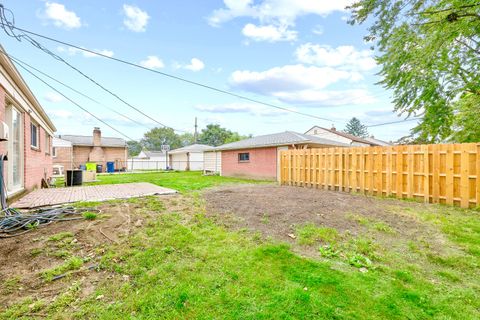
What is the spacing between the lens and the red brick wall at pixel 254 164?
1410 cm

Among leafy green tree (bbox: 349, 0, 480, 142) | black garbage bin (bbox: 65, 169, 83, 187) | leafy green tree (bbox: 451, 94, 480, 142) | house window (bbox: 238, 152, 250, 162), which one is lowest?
black garbage bin (bbox: 65, 169, 83, 187)

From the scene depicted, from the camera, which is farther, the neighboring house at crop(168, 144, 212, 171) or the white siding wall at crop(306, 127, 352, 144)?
the neighboring house at crop(168, 144, 212, 171)

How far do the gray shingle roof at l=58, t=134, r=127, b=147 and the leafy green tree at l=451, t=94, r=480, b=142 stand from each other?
31650mm

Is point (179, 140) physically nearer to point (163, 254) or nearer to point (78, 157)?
point (78, 157)

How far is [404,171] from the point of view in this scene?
23.1 ft

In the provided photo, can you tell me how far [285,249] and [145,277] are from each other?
1.84 meters

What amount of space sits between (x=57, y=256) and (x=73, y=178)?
10016 millimetres

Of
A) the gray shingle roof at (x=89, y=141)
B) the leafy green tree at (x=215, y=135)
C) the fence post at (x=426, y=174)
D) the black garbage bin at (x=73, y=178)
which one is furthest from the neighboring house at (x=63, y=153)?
the fence post at (x=426, y=174)

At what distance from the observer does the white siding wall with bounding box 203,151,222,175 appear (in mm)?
19141

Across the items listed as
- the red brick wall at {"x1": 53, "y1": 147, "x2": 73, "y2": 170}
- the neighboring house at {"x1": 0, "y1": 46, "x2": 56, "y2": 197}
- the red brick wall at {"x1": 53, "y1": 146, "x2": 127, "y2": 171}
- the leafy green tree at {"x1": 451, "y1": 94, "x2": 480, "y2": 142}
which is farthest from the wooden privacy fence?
the red brick wall at {"x1": 53, "y1": 147, "x2": 73, "y2": 170}

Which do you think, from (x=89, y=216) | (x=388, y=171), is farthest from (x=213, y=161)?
(x=89, y=216)

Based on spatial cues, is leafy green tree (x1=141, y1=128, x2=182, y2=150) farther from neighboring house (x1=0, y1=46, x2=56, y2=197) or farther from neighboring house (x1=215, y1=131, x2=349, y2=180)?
neighboring house (x1=0, y1=46, x2=56, y2=197)

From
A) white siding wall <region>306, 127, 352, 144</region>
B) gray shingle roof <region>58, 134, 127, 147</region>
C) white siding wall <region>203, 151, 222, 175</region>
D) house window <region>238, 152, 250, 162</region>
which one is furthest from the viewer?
gray shingle roof <region>58, 134, 127, 147</region>

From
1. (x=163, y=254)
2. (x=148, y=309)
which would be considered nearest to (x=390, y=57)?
(x=163, y=254)
